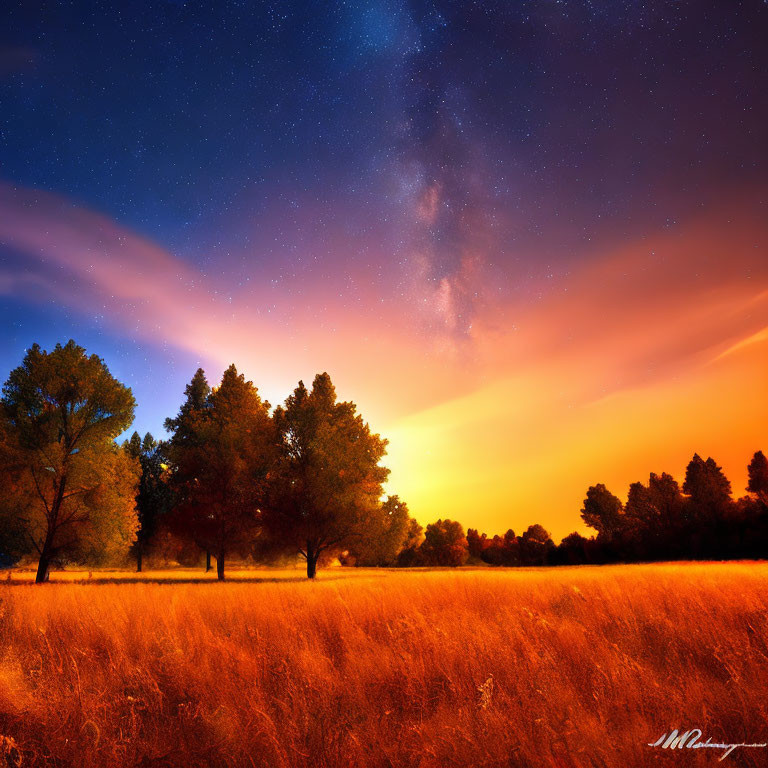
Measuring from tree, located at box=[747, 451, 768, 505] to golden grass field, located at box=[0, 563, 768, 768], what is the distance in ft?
172

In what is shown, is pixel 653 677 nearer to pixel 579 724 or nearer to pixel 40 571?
pixel 579 724

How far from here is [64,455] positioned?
18.2m

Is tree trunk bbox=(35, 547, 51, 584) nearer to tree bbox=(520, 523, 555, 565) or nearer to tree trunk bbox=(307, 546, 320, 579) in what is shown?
tree trunk bbox=(307, 546, 320, 579)

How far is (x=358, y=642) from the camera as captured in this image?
5215mm

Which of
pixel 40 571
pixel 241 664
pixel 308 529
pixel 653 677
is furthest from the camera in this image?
pixel 308 529

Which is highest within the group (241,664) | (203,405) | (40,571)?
(203,405)

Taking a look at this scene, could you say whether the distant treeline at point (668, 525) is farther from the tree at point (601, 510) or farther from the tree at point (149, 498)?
the tree at point (149, 498)

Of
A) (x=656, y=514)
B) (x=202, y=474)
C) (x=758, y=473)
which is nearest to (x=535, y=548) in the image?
(x=656, y=514)

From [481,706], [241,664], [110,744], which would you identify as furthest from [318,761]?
[241,664]

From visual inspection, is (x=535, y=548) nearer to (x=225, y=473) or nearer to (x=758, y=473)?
(x=758, y=473)

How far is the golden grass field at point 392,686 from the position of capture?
2672 mm

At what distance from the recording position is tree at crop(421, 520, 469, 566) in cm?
6556

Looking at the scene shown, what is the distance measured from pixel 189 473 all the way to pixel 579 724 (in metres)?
24.0

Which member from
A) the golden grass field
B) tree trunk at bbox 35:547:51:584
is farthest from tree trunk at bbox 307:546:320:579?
the golden grass field
